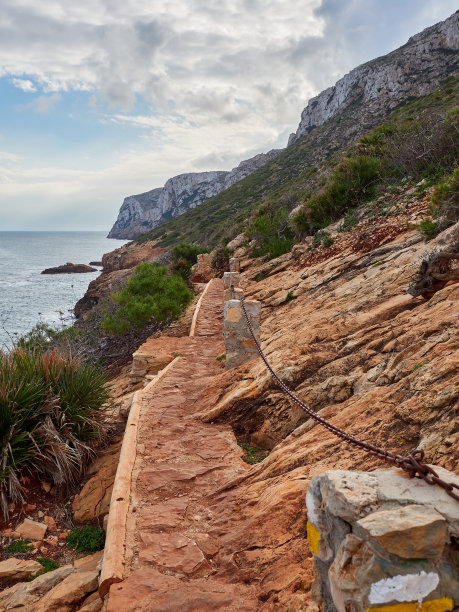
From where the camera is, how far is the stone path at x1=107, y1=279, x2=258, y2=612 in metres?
2.95

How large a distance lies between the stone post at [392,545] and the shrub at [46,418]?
4580 mm

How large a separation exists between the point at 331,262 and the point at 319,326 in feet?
19.1

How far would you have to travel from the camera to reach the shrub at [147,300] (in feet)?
44.0

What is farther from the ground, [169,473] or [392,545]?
[392,545]

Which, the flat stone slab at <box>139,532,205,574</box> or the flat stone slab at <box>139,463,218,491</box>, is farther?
the flat stone slab at <box>139,463,218,491</box>

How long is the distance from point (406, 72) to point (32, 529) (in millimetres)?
52923

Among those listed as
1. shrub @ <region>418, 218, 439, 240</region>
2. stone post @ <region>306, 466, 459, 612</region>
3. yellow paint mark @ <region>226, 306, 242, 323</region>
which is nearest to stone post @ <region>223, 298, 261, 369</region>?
yellow paint mark @ <region>226, 306, 242, 323</region>

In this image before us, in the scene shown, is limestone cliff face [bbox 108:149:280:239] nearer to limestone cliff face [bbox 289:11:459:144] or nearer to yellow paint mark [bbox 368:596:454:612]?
limestone cliff face [bbox 289:11:459:144]

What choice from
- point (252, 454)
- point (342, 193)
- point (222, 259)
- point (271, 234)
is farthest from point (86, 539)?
point (222, 259)

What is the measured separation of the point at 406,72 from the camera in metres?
43.4

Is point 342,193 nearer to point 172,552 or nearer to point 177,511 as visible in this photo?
point 177,511

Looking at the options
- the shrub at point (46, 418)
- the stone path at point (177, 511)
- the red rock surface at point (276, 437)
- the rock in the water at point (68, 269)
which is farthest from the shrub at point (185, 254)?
the rock in the water at point (68, 269)

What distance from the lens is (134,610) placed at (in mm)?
2879

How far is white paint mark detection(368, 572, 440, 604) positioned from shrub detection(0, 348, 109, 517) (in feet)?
15.7
